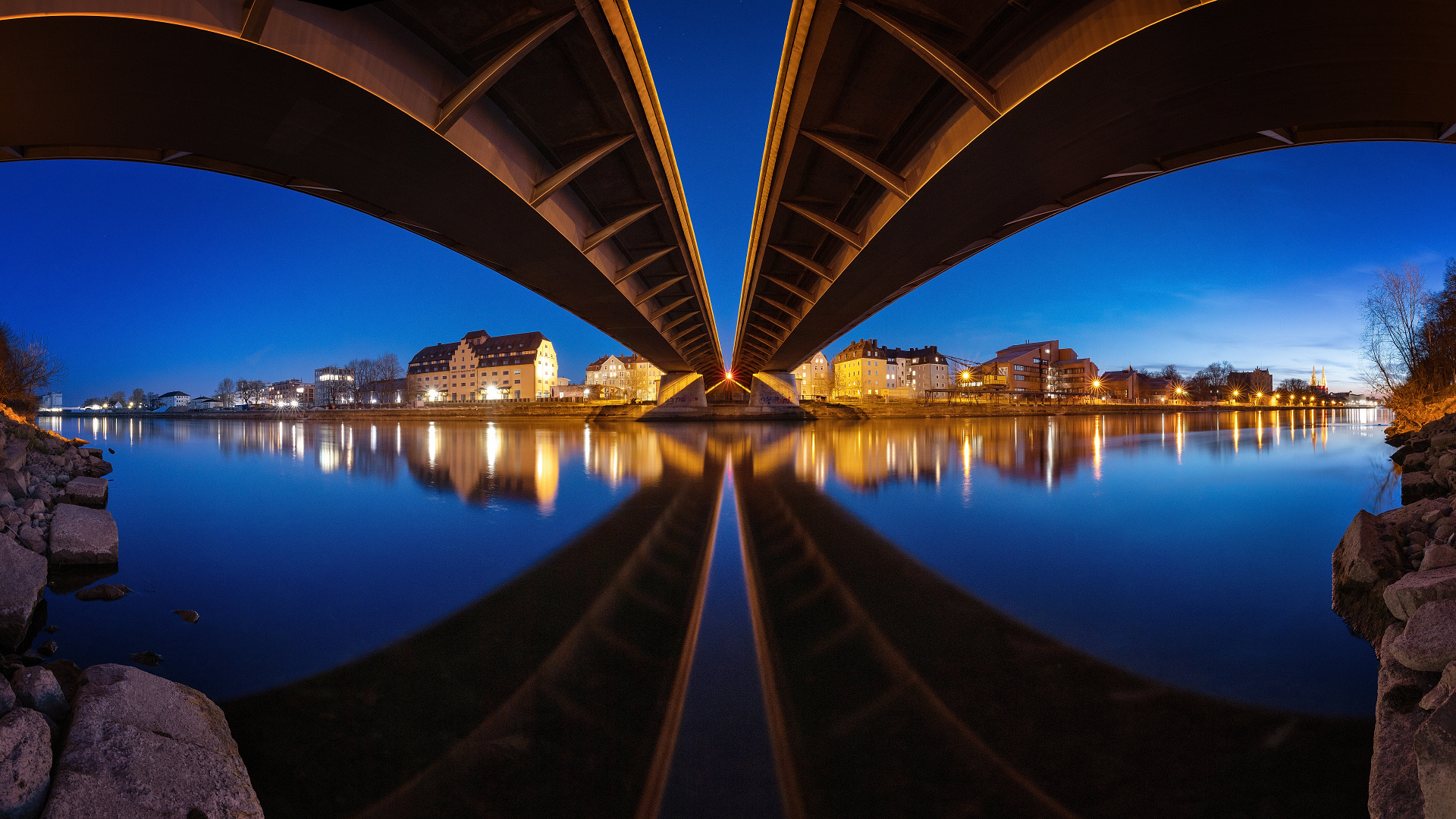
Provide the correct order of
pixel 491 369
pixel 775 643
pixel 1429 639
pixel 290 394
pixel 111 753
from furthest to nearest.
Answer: pixel 290 394 < pixel 491 369 < pixel 775 643 < pixel 1429 639 < pixel 111 753

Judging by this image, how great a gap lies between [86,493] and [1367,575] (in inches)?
680

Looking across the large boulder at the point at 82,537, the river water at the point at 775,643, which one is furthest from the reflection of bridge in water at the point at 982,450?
the large boulder at the point at 82,537

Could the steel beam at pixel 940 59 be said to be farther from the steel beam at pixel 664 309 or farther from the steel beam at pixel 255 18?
the steel beam at pixel 664 309

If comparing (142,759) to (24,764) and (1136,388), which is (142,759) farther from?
(1136,388)

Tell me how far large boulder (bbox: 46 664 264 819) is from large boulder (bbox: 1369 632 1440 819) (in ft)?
17.6

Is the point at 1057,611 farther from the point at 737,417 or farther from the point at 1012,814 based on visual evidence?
the point at 737,417

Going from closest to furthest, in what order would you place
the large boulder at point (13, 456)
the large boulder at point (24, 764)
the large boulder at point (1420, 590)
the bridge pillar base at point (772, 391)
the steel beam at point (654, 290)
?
the large boulder at point (24, 764), the large boulder at point (1420, 590), the large boulder at point (13, 456), the steel beam at point (654, 290), the bridge pillar base at point (772, 391)

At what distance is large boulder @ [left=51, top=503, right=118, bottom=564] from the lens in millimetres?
6879

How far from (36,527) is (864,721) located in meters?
10.3

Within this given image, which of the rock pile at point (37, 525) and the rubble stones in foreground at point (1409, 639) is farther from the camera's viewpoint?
the rock pile at point (37, 525)

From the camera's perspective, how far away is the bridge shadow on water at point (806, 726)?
272 cm

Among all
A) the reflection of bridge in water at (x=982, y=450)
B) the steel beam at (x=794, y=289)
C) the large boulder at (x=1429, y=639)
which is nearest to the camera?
the large boulder at (x=1429, y=639)

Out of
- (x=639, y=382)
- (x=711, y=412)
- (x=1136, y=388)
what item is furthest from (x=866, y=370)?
(x=711, y=412)

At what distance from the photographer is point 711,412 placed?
54062 mm
